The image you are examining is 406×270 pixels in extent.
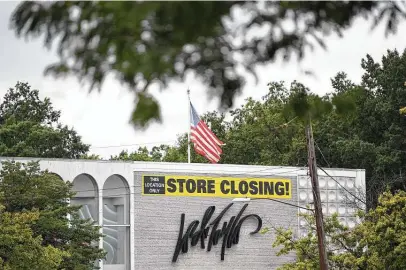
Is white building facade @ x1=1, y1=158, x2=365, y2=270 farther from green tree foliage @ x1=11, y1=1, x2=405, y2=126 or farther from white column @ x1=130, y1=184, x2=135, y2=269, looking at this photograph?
green tree foliage @ x1=11, y1=1, x2=405, y2=126

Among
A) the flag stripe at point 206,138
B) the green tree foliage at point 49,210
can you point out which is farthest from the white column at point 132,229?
the green tree foliage at point 49,210

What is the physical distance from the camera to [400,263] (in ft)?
124

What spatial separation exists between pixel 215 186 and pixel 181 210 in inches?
86.8

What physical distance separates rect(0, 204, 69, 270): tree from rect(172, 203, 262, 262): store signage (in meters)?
15.8

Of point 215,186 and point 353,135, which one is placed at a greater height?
point 353,135

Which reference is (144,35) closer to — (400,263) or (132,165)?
(400,263)

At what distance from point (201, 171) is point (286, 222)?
5321 mm

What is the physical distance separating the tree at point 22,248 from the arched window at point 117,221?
14.7 m

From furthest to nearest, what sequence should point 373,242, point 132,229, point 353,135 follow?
1. point 353,135
2. point 132,229
3. point 373,242

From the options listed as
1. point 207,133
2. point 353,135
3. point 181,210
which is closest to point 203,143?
point 207,133

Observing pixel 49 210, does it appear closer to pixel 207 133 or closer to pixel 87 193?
pixel 87 193

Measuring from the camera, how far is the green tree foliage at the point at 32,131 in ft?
252

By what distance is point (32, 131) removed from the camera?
78.0 m

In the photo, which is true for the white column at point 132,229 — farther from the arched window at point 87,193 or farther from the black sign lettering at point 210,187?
the black sign lettering at point 210,187
